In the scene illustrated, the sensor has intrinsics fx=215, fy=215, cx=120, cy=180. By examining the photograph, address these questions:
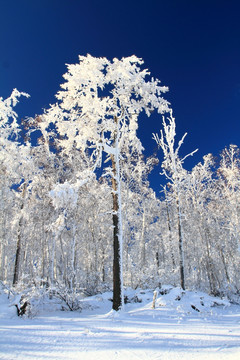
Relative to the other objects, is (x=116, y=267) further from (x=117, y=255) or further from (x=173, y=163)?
(x=173, y=163)

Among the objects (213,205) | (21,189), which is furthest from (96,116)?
(213,205)

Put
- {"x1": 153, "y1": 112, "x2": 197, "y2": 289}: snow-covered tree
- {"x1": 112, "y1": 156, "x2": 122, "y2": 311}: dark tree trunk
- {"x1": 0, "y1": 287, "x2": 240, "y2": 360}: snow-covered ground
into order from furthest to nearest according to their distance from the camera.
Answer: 1. {"x1": 153, "y1": 112, "x2": 197, "y2": 289}: snow-covered tree
2. {"x1": 112, "y1": 156, "x2": 122, "y2": 311}: dark tree trunk
3. {"x1": 0, "y1": 287, "x2": 240, "y2": 360}: snow-covered ground

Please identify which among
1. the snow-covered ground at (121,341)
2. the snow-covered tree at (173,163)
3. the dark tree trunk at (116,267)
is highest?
the snow-covered tree at (173,163)

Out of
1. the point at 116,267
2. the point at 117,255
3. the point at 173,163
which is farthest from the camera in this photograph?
the point at 173,163

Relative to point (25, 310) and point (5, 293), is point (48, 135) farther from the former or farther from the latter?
point (25, 310)

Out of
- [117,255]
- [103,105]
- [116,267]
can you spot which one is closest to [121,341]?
[116,267]

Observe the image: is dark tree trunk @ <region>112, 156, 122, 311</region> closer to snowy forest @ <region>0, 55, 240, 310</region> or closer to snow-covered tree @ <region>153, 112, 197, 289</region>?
snowy forest @ <region>0, 55, 240, 310</region>

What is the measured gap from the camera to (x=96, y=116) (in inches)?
382

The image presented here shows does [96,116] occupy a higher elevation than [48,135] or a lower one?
lower

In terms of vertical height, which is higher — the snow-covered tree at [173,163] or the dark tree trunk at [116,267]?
the snow-covered tree at [173,163]

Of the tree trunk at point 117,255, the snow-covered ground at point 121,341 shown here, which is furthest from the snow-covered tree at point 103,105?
the snow-covered ground at point 121,341

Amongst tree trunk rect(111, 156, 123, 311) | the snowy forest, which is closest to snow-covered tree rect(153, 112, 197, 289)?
the snowy forest

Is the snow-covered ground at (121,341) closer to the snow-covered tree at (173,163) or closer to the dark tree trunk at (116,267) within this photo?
the dark tree trunk at (116,267)

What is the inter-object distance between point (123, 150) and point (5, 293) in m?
11.9
